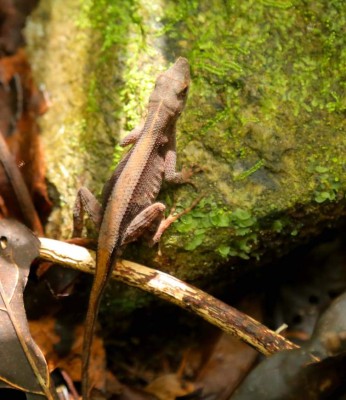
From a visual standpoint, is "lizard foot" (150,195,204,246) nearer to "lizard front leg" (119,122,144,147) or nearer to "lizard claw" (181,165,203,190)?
"lizard claw" (181,165,203,190)

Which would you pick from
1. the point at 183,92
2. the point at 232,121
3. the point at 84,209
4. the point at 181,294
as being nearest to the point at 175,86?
the point at 183,92

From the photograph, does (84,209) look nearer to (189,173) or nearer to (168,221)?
(168,221)

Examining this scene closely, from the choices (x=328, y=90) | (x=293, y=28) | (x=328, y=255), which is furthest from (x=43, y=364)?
(x=293, y=28)

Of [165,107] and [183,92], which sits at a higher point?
[183,92]

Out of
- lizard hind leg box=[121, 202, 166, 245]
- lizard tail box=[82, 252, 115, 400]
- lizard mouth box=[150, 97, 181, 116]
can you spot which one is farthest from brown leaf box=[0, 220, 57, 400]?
lizard mouth box=[150, 97, 181, 116]

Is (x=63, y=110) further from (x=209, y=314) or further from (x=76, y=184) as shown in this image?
(x=209, y=314)

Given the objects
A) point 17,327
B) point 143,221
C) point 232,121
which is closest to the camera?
point 17,327

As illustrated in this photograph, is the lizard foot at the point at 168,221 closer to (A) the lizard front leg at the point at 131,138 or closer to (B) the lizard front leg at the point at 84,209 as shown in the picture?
(B) the lizard front leg at the point at 84,209
